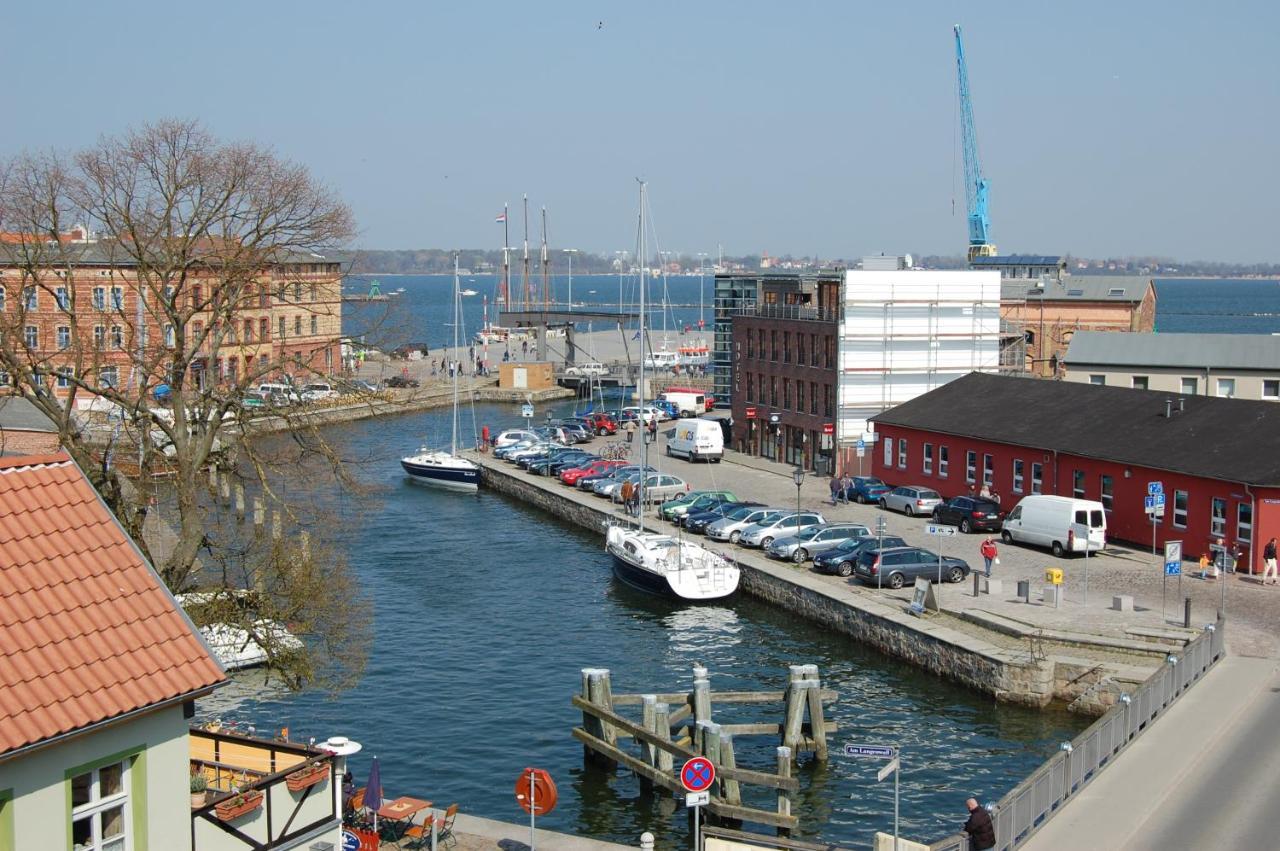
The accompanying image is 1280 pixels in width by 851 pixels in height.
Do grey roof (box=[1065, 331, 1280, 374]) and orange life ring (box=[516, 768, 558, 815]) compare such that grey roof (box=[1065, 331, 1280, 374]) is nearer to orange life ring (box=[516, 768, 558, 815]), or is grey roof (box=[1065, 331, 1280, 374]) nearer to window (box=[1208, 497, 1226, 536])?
window (box=[1208, 497, 1226, 536])

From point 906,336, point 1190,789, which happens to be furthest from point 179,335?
point 906,336

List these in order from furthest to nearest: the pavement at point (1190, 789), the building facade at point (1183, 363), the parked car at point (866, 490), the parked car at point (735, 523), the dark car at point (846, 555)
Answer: the building facade at point (1183, 363), the parked car at point (866, 490), the parked car at point (735, 523), the dark car at point (846, 555), the pavement at point (1190, 789)

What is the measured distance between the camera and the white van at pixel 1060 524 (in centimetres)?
3819

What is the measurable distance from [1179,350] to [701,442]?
64.7ft

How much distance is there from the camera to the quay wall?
28.8 meters

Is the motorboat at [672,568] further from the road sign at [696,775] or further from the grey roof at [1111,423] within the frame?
the road sign at [696,775]

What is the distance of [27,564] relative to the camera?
11.2 m

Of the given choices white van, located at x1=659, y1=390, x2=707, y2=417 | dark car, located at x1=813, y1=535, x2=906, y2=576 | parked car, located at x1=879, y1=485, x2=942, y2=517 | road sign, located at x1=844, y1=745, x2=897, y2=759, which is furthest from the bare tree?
white van, located at x1=659, y1=390, x2=707, y2=417

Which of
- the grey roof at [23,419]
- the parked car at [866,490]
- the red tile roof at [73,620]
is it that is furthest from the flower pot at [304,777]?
the parked car at [866,490]

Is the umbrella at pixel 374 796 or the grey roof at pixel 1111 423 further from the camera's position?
the grey roof at pixel 1111 423

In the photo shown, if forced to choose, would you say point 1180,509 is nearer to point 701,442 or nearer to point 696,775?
point 696,775

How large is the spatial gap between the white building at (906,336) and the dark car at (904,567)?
711 inches

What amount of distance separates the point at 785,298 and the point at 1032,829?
1868 inches

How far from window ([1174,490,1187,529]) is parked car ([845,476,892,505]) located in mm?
12160
